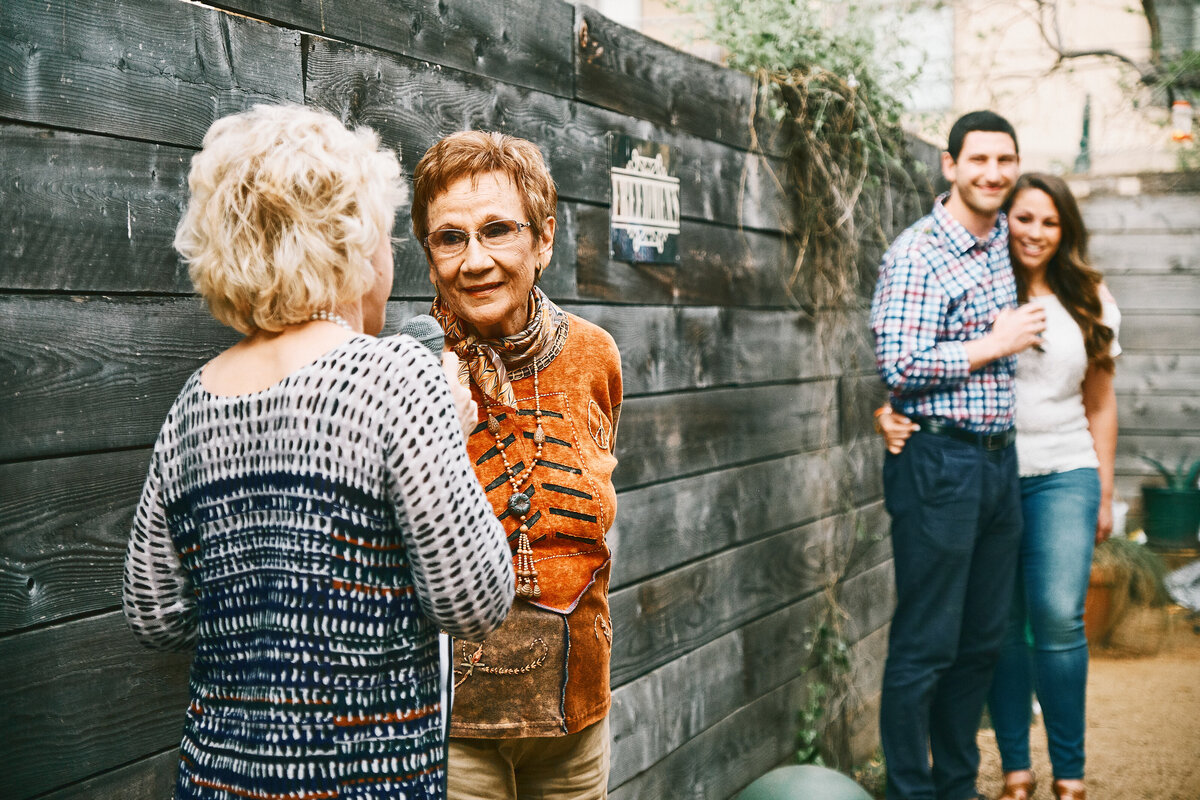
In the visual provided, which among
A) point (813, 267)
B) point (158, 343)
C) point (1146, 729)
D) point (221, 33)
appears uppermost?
point (221, 33)

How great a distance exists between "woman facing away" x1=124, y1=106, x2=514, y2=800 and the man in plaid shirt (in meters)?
2.16

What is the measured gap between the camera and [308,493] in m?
1.26

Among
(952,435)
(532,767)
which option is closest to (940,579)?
(952,435)

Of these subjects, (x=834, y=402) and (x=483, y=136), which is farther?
(x=834, y=402)

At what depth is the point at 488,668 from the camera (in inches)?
70.9

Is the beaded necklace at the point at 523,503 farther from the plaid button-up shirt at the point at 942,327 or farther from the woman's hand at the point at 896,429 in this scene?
the woman's hand at the point at 896,429

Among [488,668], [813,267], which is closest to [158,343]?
[488,668]

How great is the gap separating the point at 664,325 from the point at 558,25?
2.74 ft

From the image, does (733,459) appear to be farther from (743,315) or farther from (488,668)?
(488,668)

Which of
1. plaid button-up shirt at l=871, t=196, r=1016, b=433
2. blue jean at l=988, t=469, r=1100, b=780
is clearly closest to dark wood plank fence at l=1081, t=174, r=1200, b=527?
blue jean at l=988, t=469, r=1100, b=780

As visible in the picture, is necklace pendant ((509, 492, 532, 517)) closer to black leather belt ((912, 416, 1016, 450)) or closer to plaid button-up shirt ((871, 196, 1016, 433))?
plaid button-up shirt ((871, 196, 1016, 433))

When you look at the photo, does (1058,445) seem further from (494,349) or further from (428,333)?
(428,333)

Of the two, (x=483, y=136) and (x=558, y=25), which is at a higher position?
(x=558, y=25)

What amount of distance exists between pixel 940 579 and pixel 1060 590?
1.65ft
